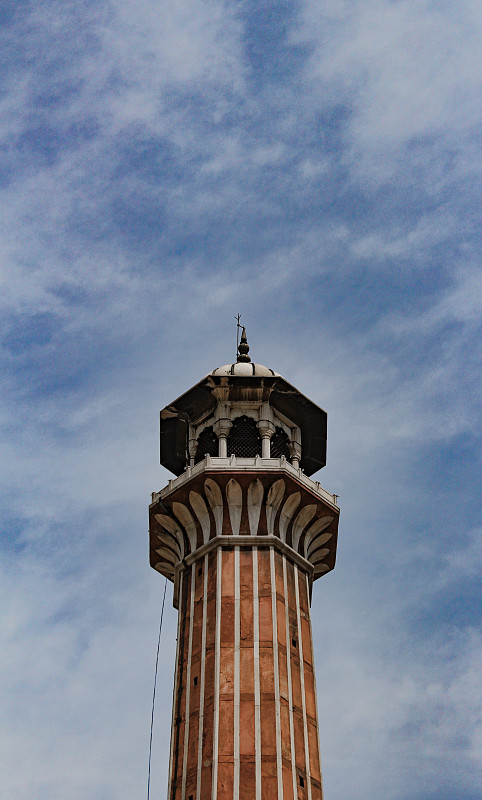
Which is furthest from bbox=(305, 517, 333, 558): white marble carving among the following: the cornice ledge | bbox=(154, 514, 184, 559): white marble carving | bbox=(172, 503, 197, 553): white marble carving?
bbox=(154, 514, 184, 559): white marble carving

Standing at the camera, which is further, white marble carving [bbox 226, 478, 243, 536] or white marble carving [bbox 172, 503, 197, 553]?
white marble carving [bbox 172, 503, 197, 553]

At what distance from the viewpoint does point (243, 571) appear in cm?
3828

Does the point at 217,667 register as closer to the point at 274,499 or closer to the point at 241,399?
the point at 274,499

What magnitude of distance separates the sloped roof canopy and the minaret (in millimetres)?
53

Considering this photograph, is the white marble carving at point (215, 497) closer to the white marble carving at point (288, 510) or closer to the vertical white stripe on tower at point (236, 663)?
the vertical white stripe on tower at point (236, 663)

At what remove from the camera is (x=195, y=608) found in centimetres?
3825

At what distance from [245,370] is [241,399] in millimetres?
1408

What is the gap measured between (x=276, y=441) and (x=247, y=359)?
5.33m

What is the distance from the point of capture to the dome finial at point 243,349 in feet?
156

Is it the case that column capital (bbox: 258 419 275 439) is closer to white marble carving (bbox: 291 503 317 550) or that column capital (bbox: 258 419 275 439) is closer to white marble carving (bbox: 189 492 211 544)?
white marble carving (bbox: 291 503 317 550)

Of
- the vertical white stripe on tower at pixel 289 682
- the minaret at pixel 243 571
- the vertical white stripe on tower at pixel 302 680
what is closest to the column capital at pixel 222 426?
the minaret at pixel 243 571

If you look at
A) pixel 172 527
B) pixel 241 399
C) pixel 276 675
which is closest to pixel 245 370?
pixel 241 399

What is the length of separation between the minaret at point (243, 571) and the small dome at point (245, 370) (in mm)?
104

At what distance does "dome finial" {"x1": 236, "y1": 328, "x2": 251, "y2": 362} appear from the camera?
4741cm
